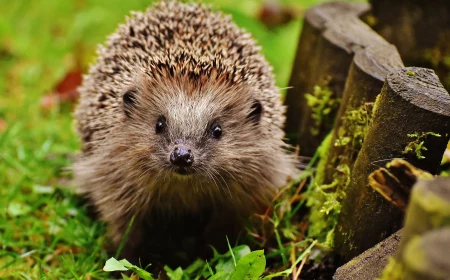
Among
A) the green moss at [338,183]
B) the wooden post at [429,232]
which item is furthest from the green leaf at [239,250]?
the wooden post at [429,232]

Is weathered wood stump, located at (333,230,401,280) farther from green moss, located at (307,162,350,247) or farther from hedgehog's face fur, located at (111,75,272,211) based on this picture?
hedgehog's face fur, located at (111,75,272,211)

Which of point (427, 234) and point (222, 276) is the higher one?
point (427, 234)

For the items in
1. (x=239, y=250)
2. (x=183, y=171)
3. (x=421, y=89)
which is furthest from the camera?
(x=239, y=250)

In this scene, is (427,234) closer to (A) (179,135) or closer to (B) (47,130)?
(A) (179,135)

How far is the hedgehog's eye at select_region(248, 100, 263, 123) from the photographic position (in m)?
2.49

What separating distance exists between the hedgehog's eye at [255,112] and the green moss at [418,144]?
78 cm

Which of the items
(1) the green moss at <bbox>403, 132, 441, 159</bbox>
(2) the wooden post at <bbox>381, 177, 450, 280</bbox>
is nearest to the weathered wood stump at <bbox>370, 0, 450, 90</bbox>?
(1) the green moss at <bbox>403, 132, 441, 159</bbox>

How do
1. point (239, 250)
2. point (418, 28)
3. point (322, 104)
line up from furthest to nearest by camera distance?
point (418, 28) → point (322, 104) → point (239, 250)

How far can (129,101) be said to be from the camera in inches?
97.8

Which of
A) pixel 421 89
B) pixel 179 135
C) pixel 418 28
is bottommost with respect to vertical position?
pixel 179 135

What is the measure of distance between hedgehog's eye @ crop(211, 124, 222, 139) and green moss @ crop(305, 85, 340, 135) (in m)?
0.57

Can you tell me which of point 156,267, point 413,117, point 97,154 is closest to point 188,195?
point 156,267

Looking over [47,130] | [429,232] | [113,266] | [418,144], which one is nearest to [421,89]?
[418,144]

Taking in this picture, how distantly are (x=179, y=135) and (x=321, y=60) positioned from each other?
3.05ft
